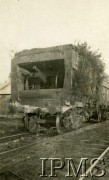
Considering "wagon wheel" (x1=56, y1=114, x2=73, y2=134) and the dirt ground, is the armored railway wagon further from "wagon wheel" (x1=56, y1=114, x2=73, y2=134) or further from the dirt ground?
the dirt ground

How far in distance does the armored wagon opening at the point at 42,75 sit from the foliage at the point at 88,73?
69cm

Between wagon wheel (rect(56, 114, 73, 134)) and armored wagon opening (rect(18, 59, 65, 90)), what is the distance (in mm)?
1257

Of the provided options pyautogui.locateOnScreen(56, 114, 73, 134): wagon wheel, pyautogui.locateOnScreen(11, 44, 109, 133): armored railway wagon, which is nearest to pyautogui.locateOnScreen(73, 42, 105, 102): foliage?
pyautogui.locateOnScreen(11, 44, 109, 133): armored railway wagon

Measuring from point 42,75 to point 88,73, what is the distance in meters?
2.02

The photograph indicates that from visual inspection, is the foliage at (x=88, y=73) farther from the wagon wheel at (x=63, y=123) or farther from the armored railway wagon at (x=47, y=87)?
the wagon wheel at (x=63, y=123)

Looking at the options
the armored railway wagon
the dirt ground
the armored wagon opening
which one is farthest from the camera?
the armored wagon opening

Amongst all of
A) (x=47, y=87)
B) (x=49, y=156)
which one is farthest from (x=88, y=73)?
(x=49, y=156)

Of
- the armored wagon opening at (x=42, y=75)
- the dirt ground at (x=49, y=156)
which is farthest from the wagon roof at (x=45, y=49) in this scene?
the dirt ground at (x=49, y=156)

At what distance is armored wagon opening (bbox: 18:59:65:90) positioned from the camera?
9686 millimetres

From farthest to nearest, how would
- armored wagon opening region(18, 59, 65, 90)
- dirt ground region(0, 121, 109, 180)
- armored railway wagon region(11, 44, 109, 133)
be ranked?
1. armored wagon opening region(18, 59, 65, 90)
2. armored railway wagon region(11, 44, 109, 133)
3. dirt ground region(0, 121, 109, 180)

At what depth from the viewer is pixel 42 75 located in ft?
32.9

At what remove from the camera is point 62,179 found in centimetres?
413

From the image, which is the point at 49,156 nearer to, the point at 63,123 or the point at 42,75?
the point at 63,123

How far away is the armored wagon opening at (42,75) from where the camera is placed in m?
9.69
